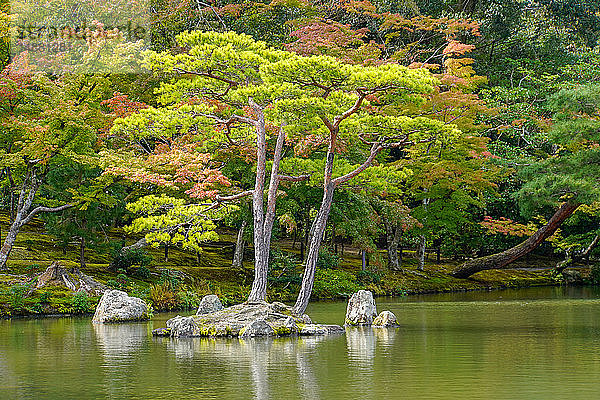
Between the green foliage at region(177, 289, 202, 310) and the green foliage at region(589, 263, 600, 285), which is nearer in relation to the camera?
the green foliage at region(177, 289, 202, 310)

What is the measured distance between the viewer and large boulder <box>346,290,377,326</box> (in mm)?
17109

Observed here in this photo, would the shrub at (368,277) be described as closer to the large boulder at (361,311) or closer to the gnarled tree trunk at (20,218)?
the large boulder at (361,311)

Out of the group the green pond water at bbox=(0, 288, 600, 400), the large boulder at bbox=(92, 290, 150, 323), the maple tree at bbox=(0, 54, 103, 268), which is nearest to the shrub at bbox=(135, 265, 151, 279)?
the maple tree at bbox=(0, 54, 103, 268)

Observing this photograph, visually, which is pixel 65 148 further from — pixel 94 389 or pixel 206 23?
pixel 94 389

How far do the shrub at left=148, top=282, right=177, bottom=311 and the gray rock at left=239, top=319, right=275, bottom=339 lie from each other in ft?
23.4

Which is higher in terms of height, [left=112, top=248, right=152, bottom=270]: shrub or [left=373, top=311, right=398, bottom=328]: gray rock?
[left=112, top=248, right=152, bottom=270]: shrub

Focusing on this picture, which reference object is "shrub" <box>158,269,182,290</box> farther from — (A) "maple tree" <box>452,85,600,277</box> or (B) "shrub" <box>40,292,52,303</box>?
(A) "maple tree" <box>452,85,600,277</box>

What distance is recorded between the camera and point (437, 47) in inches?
1337

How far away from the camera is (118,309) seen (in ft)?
59.5

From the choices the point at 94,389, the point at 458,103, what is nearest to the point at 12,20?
the point at 458,103

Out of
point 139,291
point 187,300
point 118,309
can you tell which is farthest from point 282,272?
point 118,309

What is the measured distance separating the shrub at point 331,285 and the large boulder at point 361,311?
27.5ft

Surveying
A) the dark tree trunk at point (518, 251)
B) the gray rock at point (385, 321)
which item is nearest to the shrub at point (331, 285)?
the dark tree trunk at point (518, 251)

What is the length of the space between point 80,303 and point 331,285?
9.17 meters
